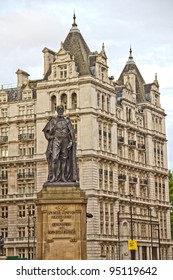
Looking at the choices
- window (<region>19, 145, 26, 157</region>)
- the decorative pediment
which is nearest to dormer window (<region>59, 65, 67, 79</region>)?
the decorative pediment

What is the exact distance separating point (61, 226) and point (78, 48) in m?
62.6

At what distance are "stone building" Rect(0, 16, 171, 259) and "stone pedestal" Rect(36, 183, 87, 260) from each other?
52298 millimetres

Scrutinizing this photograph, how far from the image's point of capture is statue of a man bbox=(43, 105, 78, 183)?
25969 mm

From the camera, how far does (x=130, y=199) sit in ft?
278

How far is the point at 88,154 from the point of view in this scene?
260 ft

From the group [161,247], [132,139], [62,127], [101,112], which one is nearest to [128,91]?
[132,139]

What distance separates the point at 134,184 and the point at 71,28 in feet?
85.7

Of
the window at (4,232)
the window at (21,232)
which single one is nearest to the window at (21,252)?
the window at (21,232)

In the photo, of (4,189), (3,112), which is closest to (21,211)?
(4,189)

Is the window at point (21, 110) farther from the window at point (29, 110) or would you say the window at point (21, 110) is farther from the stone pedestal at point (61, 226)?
the stone pedestal at point (61, 226)

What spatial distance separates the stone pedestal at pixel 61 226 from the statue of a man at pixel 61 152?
3.46 feet

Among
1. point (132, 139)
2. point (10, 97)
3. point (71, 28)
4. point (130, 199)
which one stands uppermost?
point (71, 28)

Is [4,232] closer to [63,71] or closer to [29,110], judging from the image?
[29,110]
